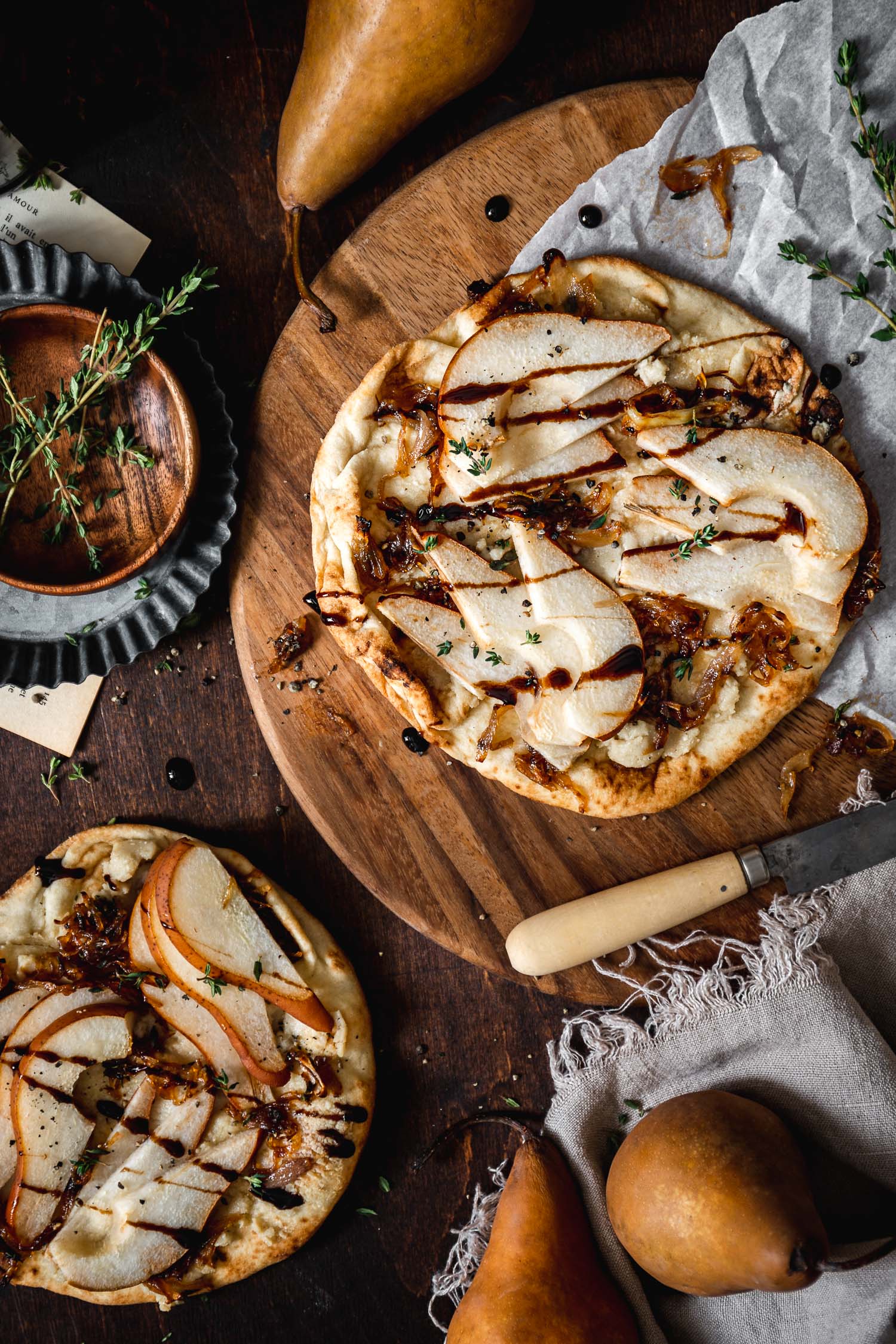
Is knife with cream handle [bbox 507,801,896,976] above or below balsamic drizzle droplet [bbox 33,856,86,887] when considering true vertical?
below

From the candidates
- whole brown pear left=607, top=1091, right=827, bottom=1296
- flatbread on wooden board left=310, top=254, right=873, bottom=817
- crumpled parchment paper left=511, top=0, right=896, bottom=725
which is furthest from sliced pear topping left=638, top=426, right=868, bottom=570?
whole brown pear left=607, top=1091, right=827, bottom=1296

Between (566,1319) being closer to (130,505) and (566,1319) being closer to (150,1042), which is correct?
(150,1042)

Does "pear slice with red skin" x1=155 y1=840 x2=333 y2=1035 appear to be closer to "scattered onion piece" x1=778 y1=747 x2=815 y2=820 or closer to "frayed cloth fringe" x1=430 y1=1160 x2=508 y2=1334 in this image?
"frayed cloth fringe" x1=430 y1=1160 x2=508 y2=1334

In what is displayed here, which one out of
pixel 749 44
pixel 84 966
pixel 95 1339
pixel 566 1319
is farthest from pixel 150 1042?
pixel 749 44

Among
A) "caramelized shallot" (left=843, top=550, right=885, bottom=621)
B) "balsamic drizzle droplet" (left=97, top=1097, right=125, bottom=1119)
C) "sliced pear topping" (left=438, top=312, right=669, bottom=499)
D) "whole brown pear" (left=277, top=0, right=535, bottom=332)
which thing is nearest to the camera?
"whole brown pear" (left=277, top=0, right=535, bottom=332)

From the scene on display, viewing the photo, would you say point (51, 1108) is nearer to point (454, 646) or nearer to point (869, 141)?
point (454, 646)

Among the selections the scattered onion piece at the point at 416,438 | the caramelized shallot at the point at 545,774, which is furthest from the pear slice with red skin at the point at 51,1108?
the scattered onion piece at the point at 416,438

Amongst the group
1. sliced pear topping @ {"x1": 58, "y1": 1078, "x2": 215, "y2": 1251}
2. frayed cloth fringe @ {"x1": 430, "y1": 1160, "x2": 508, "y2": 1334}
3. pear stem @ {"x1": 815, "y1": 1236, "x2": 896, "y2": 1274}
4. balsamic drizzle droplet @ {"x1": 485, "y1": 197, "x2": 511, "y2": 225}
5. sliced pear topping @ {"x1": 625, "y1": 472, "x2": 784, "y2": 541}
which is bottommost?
frayed cloth fringe @ {"x1": 430, "y1": 1160, "x2": 508, "y2": 1334}
